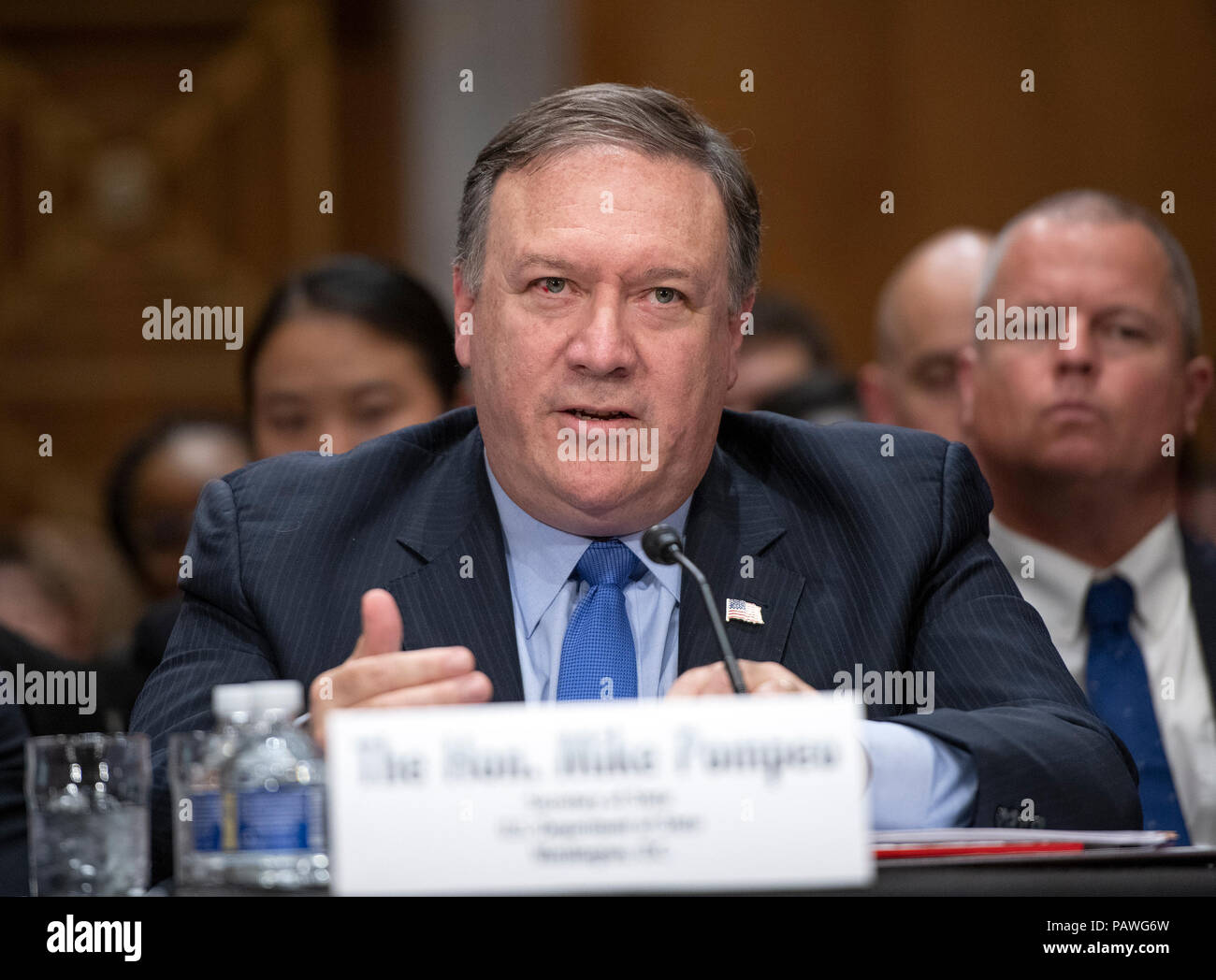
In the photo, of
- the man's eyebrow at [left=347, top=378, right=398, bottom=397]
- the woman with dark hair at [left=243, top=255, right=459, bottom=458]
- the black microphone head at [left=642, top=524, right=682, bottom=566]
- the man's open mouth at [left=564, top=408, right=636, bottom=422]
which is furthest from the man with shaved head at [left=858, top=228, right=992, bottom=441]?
the black microphone head at [left=642, top=524, right=682, bottom=566]

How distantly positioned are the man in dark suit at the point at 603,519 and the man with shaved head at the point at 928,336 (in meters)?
1.70

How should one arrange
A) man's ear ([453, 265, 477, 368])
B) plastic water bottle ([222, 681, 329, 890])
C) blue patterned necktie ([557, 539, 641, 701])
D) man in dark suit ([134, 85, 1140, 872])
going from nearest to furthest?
plastic water bottle ([222, 681, 329, 890]) < blue patterned necktie ([557, 539, 641, 701]) < man in dark suit ([134, 85, 1140, 872]) < man's ear ([453, 265, 477, 368])

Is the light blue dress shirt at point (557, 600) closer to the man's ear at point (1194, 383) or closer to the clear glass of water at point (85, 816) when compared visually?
the clear glass of water at point (85, 816)

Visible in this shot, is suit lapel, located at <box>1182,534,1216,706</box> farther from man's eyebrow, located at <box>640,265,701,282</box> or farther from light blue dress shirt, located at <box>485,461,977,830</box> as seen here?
man's eyebrow, located at <box>640,265,701,282</box>

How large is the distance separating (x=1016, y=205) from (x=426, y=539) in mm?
3698

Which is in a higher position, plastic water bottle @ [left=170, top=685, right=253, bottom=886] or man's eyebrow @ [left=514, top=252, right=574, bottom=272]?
man's eyebrow @ [left=514, top=252, right=574, bottom=272]

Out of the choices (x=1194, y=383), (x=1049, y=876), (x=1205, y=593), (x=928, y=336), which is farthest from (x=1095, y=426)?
(x=1049, y=876)

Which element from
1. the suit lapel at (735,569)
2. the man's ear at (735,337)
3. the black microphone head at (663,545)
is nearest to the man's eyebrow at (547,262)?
the man's ear at (735,337)

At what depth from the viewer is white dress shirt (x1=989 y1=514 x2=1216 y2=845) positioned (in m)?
2.85

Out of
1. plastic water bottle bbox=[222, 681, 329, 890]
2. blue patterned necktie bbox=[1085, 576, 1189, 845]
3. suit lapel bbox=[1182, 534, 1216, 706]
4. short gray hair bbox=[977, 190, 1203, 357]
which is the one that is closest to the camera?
plastic water bottle bbox=[222, 681, 329, 890]

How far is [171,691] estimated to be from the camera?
203 centimetres

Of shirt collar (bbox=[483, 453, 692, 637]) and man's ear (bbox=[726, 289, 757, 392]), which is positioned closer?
shirt collar (bbox=[483, 453, 692, 637])

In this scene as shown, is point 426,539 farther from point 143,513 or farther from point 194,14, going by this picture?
point 194,14

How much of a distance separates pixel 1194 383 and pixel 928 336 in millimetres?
909
